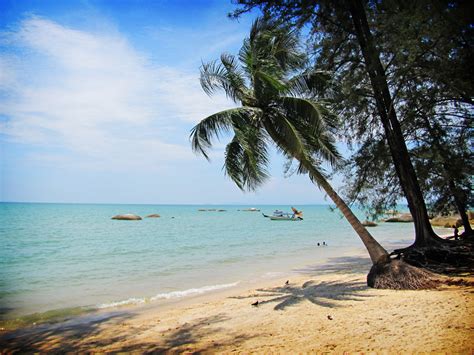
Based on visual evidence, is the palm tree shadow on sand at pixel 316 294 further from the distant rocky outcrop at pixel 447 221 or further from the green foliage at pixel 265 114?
the distant rocky outcrop at pixel 447 221

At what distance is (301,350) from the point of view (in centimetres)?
506

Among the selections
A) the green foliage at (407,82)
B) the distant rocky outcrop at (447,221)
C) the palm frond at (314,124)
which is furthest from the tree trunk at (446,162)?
the distant rocky outcrop at (447,221)

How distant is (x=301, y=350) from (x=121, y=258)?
17.7 metres

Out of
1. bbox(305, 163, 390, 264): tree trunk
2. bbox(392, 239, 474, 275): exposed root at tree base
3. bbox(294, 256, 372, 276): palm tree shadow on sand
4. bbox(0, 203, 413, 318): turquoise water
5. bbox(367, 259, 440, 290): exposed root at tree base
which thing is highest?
bbox(305, 163, 390, 264): tree trunk

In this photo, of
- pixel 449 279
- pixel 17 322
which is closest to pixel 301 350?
pixel 449 279

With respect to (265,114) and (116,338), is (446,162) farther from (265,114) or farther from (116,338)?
(116,338)

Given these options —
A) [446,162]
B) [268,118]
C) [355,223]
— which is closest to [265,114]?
[268,118]

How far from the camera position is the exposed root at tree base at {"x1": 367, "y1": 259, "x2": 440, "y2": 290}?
8.29m

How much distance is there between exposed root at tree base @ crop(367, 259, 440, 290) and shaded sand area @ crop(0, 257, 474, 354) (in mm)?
363

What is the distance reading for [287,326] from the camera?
643cm

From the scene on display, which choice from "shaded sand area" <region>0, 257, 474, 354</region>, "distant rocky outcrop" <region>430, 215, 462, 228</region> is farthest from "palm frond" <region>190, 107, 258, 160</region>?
"distant rocky outcrop" <region>430, 215, 462, 228</region>

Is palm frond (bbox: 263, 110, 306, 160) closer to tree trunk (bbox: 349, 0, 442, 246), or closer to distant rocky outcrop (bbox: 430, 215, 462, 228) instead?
tree trunk (bbox: 349, 0, 442, 246)

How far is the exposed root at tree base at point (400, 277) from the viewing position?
8289 millimetres

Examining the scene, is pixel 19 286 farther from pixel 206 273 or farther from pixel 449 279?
pixel 449 279
